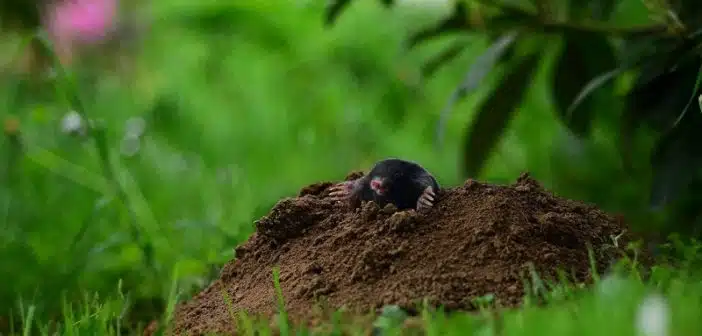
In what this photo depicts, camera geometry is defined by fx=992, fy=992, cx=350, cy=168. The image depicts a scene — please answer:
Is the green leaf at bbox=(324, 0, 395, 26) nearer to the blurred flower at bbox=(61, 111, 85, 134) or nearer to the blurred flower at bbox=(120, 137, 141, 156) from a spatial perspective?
the blurred flower at bbox=(61, 111, 85, 134)

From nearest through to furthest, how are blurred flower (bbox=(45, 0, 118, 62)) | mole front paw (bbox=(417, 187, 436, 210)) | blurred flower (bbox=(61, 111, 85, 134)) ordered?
mole front paw (bbox=(417, 187, 436, 210)) → blurred flower (bbox=(61, 111, 85, 134)) → blurred flower (bbox=(45, 0, 118, 62))

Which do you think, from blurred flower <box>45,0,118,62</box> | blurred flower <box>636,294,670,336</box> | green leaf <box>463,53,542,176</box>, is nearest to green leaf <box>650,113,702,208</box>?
green leaf <box>463,53,542,176</box>

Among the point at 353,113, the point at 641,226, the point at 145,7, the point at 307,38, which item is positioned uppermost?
the point at 145,7

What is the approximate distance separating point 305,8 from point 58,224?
2.92 m

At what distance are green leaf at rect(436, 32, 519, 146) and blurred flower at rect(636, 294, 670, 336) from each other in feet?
4.16

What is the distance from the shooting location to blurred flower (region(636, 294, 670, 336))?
1.35 metres

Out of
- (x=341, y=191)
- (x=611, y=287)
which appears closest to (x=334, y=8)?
(x=341, y=191)

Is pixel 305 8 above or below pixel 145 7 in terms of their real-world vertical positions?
below

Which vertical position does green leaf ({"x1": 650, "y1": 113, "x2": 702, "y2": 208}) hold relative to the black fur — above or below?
above

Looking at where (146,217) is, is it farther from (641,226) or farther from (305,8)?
(305,8)

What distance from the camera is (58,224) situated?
148 inches

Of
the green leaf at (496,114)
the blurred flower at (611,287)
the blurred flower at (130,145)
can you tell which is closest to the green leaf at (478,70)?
the green leaf at (496,114)

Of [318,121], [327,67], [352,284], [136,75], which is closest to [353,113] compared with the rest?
[318,121]

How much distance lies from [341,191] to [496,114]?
0.95 meters
